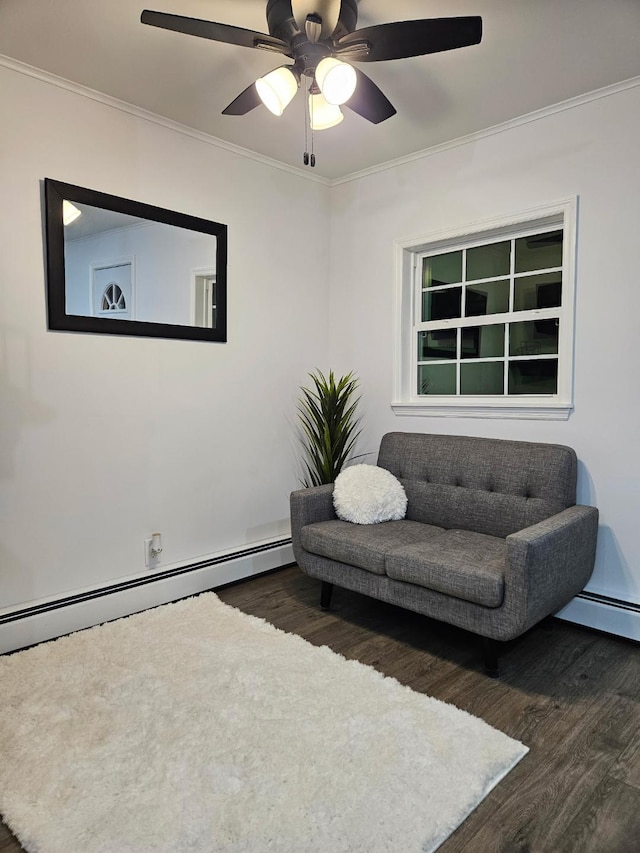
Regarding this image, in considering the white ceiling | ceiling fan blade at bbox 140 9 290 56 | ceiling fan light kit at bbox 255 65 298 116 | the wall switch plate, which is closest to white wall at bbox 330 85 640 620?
the white ceiling

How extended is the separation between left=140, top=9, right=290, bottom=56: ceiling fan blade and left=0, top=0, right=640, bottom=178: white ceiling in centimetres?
22

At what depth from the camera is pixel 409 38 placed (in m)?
1.83

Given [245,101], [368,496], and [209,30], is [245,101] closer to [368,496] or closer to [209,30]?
[209,30]

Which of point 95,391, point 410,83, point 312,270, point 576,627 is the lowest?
point 576,627

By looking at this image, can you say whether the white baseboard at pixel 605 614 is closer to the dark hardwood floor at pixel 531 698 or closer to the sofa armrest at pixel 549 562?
the dark hardwood floor at pixel 531 698

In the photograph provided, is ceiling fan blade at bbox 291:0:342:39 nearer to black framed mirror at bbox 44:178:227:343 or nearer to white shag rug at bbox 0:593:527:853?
black framed mirror at bbox 44:178:227:343

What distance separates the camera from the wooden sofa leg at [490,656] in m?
2.29

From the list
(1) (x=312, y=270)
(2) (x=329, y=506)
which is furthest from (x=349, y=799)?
(1) (x=312, y=270)

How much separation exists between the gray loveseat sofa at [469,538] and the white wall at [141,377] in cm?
65

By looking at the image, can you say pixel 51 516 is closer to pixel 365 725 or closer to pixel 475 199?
pixel 365 725

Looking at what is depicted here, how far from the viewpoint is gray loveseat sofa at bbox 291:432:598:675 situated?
2.21 metres

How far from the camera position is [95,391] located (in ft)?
9.08

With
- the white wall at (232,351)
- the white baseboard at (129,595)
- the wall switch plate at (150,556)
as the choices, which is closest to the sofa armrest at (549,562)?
the white wall at (232,351)

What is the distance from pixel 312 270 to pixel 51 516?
2282mm
